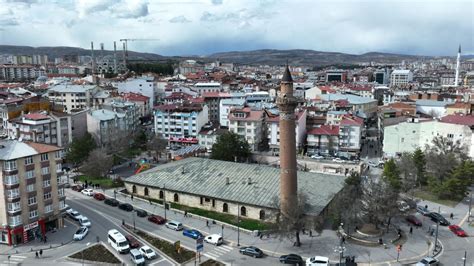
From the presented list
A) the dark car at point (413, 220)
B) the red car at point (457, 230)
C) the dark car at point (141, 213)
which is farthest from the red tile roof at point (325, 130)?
the dark car at point (141, 213)

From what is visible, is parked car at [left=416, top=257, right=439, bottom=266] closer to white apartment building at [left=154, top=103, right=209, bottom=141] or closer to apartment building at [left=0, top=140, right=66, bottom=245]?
apartment building at [left=0, top=140, right=66, bottom=245]

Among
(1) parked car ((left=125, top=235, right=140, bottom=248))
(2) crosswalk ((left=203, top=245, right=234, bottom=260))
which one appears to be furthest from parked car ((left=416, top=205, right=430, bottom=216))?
(1) parked car ((left=125, top=235, right=140, bottom=248))

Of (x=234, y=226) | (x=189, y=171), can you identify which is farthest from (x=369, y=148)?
(x=234, y=226)

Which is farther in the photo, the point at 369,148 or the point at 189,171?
the point at 369,148

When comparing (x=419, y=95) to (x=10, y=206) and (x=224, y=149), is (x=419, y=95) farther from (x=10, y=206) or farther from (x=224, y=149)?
(x=10, y=206)

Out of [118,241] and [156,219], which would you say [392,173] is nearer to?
[156,219]

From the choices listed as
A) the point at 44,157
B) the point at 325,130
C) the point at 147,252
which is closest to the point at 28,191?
the point at 44,157

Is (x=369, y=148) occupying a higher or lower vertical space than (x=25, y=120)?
lower

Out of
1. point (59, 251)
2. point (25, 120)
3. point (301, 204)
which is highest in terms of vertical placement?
point (25, 120)
